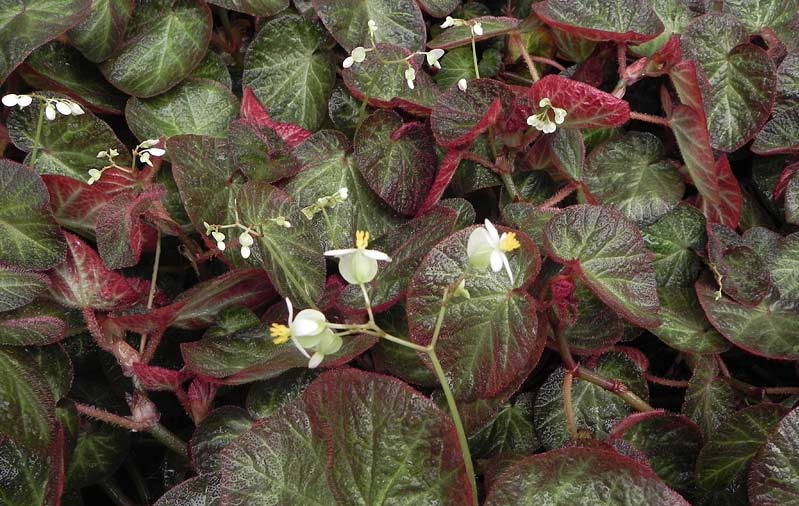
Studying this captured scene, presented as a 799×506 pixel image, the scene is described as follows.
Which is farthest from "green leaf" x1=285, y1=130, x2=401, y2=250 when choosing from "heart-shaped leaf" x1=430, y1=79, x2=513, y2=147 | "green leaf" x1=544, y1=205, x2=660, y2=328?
"green leaf" x1=544, y1=205, x2=660, y2=328

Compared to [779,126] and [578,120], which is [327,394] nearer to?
[578,120]

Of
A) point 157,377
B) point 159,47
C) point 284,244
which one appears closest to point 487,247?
A: point 284,244

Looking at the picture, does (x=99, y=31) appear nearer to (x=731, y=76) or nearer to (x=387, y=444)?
(x=387, y=444)

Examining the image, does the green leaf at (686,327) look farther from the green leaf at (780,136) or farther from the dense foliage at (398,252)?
the green leaf at (780,136)

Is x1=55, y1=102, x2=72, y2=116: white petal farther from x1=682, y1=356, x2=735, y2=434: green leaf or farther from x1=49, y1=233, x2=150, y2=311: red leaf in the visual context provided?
x1=682, y1=356, x2=735, y2=434: green leaf

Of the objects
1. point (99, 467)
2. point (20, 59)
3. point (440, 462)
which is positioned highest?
point (20, 59)

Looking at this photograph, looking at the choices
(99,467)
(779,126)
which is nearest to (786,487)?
(779,126)
